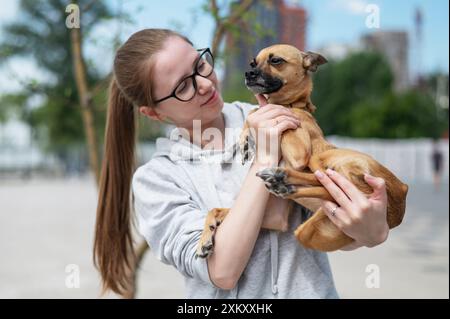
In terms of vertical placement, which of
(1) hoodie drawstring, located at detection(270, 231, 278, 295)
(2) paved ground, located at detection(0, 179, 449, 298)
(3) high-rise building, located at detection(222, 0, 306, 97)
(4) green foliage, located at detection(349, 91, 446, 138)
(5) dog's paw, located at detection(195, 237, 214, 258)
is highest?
(3) high-rise building, located at detection(222, 0, 306, 97)

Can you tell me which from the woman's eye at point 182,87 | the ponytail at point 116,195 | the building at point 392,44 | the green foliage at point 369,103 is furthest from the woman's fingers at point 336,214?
the building at point 392,44

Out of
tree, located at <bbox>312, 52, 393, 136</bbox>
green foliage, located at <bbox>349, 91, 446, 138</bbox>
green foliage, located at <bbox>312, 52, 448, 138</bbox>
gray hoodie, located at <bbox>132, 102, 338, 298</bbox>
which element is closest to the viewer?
gray hoodie, located at <bbox>132, 102, 338, 298</bbox>

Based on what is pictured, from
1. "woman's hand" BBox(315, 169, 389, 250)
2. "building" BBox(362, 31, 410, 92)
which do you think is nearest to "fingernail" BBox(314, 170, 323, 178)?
"woman's hand" BBox(315, 169, 389, 250)

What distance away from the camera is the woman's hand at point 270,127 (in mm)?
1486

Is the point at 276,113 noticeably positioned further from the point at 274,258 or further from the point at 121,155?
the point at 121,155

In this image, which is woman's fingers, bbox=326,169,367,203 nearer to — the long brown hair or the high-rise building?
the high-rise building

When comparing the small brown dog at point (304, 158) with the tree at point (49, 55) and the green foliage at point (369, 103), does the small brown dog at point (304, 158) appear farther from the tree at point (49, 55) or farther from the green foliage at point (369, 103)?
the green foliage at point (369, 103)

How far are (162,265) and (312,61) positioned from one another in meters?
7.34

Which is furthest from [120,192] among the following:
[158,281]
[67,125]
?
[67,125]

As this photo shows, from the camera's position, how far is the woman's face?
1744 mm

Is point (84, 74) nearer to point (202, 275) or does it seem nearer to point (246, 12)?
point (246, 12)

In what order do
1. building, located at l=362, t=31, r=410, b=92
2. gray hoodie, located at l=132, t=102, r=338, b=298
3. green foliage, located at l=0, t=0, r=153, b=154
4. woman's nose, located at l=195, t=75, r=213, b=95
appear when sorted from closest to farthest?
woman's nose, located at l=195, t=75, r=213, b=95 < gray hoodie, located at l=132, t=102, r=338, b=298 < green foliage, located at l=0, t=0, r=153, b=154 < building, located at l=362, t=31, r=410, b=92

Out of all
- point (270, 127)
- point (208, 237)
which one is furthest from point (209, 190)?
point (270, 127)

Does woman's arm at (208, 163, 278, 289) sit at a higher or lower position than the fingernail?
lower
